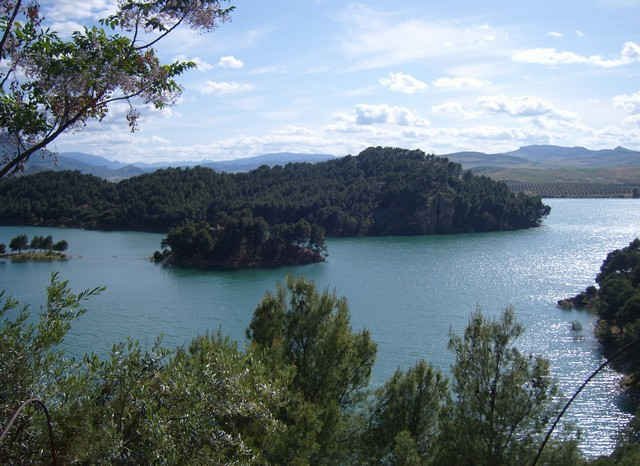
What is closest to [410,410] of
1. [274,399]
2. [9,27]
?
[274,399]

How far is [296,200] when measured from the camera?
59.8 m

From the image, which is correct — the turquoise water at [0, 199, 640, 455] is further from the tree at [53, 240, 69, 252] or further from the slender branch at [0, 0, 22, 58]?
the slender branch at [0, 0, 22, 58]

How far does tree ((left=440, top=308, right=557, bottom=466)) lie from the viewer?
9047mm

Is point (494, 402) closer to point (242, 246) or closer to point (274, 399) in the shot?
point (274, 399)

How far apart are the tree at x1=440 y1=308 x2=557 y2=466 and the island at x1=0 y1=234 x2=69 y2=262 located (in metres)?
37.9

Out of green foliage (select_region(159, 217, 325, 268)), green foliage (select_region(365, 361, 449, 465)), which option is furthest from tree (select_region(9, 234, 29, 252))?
green foliage (select_region(365, 361, 449, 465))

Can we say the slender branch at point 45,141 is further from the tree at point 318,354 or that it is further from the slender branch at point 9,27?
the tree at point 318,354

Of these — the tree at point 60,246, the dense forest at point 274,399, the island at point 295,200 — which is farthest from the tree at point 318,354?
the tree at point 60,246

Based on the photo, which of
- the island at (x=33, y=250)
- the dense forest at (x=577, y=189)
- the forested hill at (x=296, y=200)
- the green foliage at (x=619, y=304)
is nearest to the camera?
the green foliage at (x=619, y=304)

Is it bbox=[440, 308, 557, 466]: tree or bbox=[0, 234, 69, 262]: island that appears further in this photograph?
bbox=[0, 234, 69, 262]: island

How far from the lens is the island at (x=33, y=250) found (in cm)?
4109

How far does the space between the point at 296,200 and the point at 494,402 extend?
2010 inches

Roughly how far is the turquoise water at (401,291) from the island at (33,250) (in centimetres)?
147

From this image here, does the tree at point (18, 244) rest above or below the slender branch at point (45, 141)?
below
